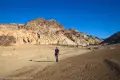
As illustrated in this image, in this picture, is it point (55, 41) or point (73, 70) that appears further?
point (55, 41)

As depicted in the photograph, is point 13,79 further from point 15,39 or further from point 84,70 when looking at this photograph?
point 15,39

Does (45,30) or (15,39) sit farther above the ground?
(45,30)

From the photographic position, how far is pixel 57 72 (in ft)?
55.1

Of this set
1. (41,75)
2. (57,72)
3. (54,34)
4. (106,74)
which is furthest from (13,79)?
(54,34)

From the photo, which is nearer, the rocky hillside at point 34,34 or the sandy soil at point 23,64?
the sandy soil at point 23,64

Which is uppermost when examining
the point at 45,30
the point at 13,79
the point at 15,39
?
the point at 45,30

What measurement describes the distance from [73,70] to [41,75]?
2.49m

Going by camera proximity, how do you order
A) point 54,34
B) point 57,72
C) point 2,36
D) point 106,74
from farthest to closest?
point 54,34, point 2,36, point 57,72, point 106,74

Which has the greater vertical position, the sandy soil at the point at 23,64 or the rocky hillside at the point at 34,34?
the rocky hillside at the point at 34,34

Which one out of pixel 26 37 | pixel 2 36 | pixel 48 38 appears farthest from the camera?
pixel 48 38

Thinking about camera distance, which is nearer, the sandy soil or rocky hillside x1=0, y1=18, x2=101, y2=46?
the sandy soil

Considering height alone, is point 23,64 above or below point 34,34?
below

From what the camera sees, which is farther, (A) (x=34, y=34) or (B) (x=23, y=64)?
(A) (x=34, y=34)

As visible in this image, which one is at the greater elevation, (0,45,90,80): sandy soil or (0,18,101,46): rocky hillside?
(0,18,101,46): rocky hillside
